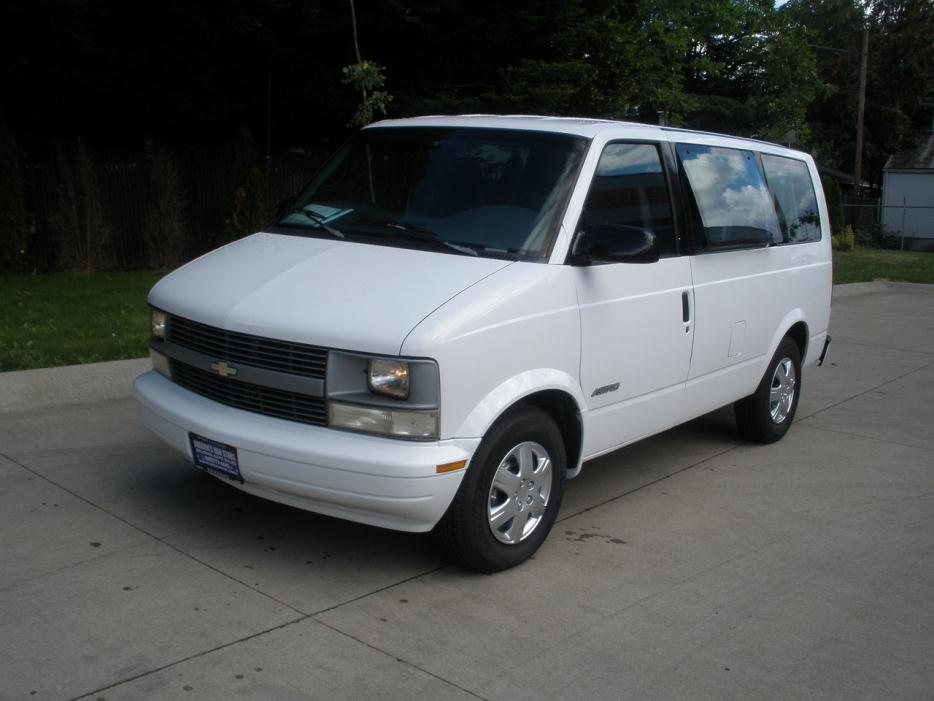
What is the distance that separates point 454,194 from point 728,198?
7.07 ft

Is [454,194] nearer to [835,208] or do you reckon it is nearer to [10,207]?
[10,207]

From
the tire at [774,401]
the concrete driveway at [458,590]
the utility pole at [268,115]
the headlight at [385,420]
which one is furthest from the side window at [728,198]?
the utility pole at [268,115]

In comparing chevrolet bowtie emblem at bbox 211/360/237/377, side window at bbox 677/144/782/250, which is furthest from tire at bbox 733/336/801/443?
chevrolet bowtie emblem at bbox 211/360/237/377

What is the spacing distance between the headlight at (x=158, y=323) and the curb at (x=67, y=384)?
2351mm

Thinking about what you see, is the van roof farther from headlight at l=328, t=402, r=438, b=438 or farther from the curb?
the curb

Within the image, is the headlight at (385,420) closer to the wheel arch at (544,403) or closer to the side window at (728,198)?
the wheel arch at (544,403)

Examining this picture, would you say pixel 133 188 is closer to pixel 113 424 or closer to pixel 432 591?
pixel 113 424

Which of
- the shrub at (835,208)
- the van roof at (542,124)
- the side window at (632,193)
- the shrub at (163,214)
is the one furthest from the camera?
the shrub at (835,208)

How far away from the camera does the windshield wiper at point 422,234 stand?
4.99m

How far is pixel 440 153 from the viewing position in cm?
561

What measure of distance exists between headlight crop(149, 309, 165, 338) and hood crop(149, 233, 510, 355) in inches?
2.3

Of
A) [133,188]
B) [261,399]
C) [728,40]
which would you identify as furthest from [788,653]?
[728,40]

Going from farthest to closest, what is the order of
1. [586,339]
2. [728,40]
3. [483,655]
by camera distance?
[728,40] → [586,339] → [483,655]

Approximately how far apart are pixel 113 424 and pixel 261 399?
9.19ft
